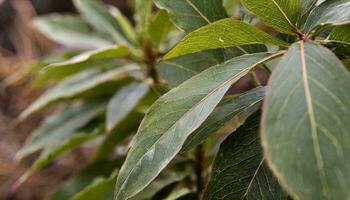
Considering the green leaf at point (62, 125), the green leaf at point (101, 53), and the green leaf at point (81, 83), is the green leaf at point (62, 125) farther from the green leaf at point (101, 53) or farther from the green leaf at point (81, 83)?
the green leaf at point (101, 53)

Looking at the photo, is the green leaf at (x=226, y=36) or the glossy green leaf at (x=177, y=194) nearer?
the green leaf at (x=226, y=36)

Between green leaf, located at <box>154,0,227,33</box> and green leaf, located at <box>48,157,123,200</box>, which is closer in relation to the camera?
green leaf, located at <box>154,0,227,33</box>

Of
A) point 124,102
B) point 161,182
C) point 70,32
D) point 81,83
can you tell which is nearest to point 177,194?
point 161,182

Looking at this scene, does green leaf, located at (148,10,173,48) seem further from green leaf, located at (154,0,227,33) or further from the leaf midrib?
the leaf midrib

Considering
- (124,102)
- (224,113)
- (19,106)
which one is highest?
(224,113)

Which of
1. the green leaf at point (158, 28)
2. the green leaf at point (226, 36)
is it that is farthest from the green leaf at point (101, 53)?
the green leaf at point (226, 36)

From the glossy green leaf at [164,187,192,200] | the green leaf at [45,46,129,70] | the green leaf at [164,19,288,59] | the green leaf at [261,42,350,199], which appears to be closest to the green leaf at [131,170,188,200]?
the glossy green leaf at [164,187,192,200]

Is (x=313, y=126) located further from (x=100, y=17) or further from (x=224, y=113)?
(x=100, y=17)
